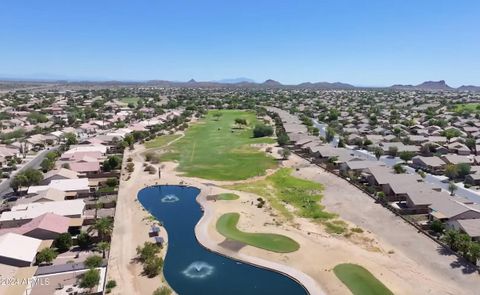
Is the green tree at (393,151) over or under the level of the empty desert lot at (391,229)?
over

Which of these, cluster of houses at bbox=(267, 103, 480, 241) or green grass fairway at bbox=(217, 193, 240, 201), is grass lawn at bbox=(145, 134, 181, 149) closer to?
cluster of houses at bbox=(267, 103, 480, 241)

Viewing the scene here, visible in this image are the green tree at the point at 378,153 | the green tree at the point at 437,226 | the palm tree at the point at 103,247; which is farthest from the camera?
the green tree at the point at 378,153

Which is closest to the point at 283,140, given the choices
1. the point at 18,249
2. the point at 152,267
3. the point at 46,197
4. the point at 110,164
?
the point at 110,164

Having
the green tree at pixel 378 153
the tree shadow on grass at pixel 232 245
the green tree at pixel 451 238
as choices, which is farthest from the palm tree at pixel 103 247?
the green tree at pixel 378 153

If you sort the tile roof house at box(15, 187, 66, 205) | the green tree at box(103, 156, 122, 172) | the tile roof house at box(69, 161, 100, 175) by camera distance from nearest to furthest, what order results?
the tile roof house at box(15, 187, 66, 205), the tile roof house at box(69, 161, 100, 175), the green tree at box(103, 156, 122, 172)

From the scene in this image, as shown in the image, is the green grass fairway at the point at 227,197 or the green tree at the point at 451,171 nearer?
the green grass fairway at the point at 227,197

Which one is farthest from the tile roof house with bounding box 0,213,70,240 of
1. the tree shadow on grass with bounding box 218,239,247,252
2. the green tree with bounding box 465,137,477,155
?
the green tree with bounding box 465,137,477,155

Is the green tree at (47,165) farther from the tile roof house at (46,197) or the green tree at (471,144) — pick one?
the green tree at (471,144)
